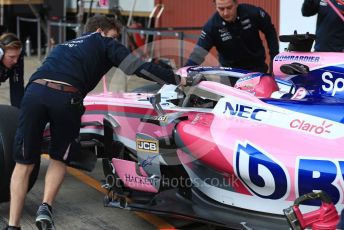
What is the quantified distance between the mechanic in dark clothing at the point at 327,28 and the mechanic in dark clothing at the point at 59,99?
7.07ft

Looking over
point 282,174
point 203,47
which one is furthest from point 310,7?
point 282,174

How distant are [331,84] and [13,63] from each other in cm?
277

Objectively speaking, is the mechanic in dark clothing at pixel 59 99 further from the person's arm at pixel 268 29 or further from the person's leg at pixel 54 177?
the person's arm at pixel 268 29

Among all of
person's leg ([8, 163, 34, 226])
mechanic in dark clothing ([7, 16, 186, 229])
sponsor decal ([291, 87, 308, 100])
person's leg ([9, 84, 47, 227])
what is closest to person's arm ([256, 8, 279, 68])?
sponsor decal ([291, 87, 308, 100])

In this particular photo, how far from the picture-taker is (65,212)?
15.3ft

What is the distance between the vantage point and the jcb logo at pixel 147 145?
3.98 metres

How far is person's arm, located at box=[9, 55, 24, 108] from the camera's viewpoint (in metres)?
5.18

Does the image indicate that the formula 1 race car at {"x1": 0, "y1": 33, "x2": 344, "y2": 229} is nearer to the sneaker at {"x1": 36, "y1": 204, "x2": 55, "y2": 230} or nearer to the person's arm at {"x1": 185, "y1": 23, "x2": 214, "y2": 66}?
the sneaker at {"x1": 36, "y1": 204, "x2": 55, "y2": 230}

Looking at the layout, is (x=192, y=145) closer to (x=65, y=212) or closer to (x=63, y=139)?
(x=63, y=139)

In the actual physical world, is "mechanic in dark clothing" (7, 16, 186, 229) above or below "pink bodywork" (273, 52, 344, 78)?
below

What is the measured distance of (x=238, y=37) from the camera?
211 inches

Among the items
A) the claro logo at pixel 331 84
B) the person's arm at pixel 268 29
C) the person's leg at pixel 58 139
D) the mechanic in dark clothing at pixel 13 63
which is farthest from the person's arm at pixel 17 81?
the claro logo at pixel 331 84

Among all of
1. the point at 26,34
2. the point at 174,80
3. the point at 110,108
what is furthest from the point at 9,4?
the point at 174,80

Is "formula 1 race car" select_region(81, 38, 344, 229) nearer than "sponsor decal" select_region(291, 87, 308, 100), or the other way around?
"formula 1 race car" select_region(81, 38, 344, 229)
